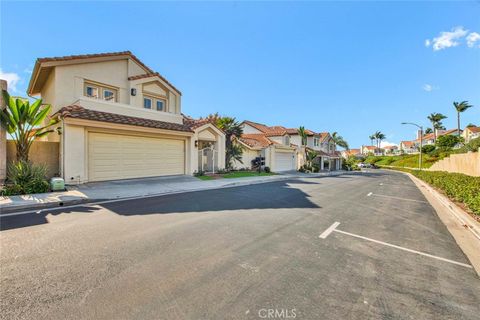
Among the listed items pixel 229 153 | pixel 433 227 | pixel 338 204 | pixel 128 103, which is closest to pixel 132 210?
pixel 338 204

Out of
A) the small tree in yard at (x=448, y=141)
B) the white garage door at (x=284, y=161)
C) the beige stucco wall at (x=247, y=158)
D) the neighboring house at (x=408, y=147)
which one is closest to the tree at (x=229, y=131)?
the beige stucco wall at (x=247, y=158)

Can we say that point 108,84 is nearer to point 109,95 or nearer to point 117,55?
point 109,95

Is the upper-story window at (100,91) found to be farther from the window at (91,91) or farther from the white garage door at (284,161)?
the white garage door at (284,161)

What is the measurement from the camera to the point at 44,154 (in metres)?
10.9

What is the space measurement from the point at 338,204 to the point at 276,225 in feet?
14.5

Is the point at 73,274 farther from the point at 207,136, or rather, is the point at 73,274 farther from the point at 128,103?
the point at 207,136

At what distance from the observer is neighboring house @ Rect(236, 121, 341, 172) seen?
26.7m

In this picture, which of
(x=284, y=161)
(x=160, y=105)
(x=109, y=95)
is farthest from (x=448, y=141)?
(x=109, y=95)

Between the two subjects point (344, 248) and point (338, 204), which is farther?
point (338, 204)

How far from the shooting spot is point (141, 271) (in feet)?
11.1

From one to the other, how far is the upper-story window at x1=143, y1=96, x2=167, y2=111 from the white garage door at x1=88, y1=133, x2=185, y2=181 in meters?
3.44

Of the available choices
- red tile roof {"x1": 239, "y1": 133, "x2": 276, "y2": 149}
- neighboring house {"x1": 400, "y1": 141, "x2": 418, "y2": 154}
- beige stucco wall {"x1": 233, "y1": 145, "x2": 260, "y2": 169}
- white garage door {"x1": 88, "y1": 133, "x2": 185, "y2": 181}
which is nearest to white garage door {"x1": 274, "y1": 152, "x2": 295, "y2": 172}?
red tile roof {"x1": 239, "y1": 133, "x2": 276, "y2": 149}

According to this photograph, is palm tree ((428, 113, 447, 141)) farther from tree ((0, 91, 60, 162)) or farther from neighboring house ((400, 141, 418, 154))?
tree ((0, 91, 60, 162))

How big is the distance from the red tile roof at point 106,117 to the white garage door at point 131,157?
0.91 meters
